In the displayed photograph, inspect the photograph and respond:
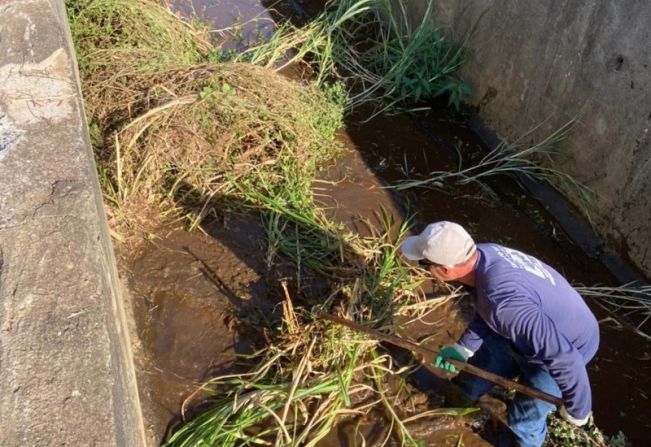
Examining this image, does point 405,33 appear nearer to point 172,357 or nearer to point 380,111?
point 380,111

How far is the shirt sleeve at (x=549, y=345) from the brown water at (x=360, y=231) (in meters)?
0.71

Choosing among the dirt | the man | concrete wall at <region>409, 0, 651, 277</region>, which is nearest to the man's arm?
the man

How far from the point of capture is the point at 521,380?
3057mm

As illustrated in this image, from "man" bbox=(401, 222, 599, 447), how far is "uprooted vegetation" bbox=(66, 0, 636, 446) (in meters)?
0.47

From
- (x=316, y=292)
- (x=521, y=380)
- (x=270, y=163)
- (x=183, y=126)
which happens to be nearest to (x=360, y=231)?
(x=316, y=292)

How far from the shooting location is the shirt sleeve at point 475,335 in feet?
10.1

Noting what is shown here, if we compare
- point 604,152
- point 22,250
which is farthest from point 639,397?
point 22,250

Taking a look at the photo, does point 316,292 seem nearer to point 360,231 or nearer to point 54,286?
point 360,231

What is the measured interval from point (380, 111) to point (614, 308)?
93.2 inches

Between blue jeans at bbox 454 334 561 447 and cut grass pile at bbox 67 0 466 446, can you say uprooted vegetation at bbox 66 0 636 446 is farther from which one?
blue jeans at bbox 454 334 561 447

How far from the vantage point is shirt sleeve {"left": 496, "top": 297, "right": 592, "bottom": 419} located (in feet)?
8.47

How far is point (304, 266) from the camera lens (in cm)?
390

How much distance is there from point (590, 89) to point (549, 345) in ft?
7.53

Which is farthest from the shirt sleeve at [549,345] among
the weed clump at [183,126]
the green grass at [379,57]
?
the green grass at [379,57]
